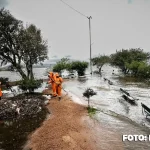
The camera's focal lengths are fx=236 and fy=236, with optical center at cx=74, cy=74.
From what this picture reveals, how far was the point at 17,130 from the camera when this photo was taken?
11.4 meters

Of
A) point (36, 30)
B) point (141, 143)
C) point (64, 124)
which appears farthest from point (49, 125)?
point (36, 30)

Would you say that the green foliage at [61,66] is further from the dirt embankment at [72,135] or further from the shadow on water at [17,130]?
the dirt embankment at [72,135]

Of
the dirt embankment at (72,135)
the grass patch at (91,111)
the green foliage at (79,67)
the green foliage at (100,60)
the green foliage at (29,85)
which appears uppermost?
the green foliage at (100,60)

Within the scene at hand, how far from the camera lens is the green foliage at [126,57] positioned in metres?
47.3

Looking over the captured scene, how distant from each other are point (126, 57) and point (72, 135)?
39.6 m

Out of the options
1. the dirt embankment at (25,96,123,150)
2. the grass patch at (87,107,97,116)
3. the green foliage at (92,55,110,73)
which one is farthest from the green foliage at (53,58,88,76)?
the dirt embankment at (25,96,123,150)

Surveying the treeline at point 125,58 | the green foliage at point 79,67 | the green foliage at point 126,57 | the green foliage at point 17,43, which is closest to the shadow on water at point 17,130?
the green foliage at point 17,43

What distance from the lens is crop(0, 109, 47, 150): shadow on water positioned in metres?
9.80

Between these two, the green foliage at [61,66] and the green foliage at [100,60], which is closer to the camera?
the green foliage at [61,66]

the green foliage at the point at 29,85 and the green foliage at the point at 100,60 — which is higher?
the green foliage at the point at 100,60

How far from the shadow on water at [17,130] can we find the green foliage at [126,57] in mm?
35570

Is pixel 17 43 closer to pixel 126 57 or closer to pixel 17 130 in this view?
pixel 17 130

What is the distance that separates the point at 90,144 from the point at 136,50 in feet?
140

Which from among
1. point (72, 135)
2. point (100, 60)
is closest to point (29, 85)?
point (72, 135)
